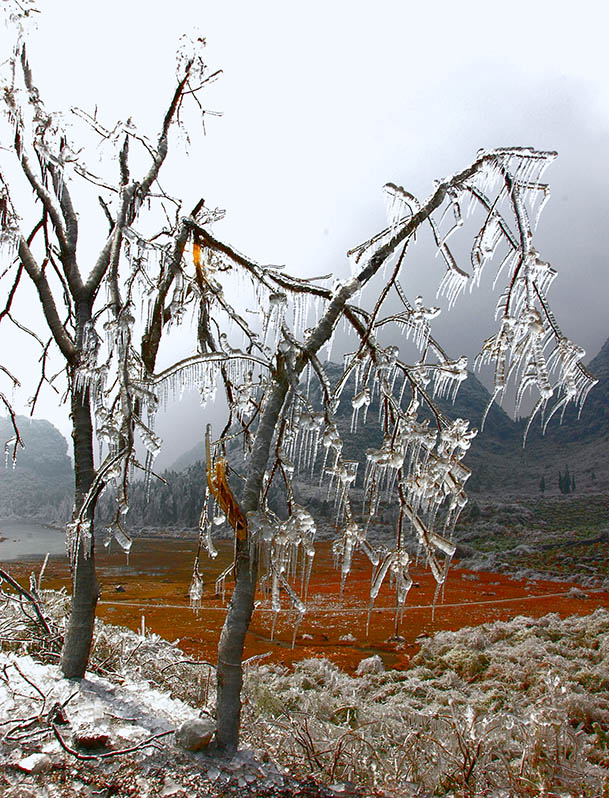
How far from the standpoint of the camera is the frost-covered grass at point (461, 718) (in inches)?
117

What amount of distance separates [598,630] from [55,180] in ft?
40.4

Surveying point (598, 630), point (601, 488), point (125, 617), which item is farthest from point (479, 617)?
point (601, 488)

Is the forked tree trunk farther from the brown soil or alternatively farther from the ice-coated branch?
the ice-coated branch

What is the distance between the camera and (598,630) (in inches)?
362

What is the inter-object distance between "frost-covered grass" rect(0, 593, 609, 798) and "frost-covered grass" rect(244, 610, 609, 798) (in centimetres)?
2

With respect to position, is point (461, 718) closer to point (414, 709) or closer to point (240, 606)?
point (414, 709)

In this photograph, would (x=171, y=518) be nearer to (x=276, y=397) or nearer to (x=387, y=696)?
(x=387, y=696)

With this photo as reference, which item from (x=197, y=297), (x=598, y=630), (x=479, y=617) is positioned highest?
(x=197, y=297)

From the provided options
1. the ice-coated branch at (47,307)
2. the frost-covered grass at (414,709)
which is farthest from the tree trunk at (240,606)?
the ice-coated branch at (47,307)

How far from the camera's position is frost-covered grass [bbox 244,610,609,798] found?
296 cm

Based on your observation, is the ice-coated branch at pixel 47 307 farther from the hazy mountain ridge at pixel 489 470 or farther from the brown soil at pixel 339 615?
the hazy mountain ridge at pixel 489 470

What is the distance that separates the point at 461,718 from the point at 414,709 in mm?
1086

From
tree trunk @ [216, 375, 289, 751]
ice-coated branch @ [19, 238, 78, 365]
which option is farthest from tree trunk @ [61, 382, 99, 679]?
tree trunk @ [216, 375, 289, 751]

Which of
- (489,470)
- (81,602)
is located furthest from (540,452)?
(81,602)
